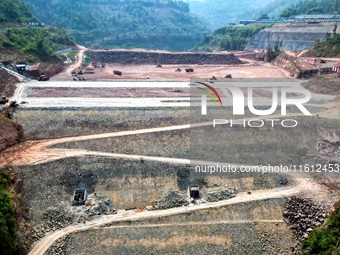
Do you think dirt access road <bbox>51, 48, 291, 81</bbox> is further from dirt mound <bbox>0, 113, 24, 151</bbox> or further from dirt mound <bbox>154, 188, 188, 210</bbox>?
dirt mound <bbox>154, 188, 188, 210</bbox>

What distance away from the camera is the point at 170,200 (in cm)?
2467

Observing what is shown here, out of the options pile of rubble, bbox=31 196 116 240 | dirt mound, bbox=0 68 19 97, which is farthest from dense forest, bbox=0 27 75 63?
pile of rubble, bbox=31 196 116 240

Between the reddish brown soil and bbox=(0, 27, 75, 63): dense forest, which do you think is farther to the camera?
bbox=(0, 27, 75, 63): dense forest

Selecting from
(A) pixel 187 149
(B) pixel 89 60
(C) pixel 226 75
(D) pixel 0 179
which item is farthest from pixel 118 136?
(B) pixel 89 60

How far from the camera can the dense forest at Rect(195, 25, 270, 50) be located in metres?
96.2

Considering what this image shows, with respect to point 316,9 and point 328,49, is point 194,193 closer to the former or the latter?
point 328,49

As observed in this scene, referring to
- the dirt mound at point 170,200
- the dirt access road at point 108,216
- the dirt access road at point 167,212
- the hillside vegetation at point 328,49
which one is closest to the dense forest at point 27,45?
the dirt access road at point 108,216

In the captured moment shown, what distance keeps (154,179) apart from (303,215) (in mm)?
11741

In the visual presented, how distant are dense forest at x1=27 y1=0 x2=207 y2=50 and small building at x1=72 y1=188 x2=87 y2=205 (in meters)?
80.9

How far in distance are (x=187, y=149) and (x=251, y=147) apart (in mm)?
6205

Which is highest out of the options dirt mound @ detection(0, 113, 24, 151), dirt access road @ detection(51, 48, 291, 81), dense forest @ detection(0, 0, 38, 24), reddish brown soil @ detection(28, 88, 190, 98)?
dense forest @ detection(0, 0, 38, 24)

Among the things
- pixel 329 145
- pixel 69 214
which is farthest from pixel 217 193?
pixel 329 145

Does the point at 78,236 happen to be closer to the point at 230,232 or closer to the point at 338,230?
the point at 230,232

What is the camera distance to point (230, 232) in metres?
22.1
